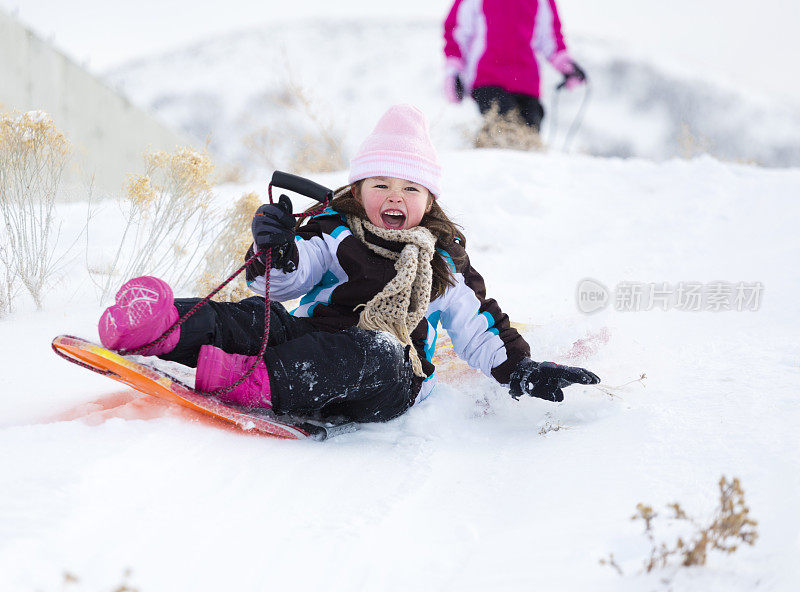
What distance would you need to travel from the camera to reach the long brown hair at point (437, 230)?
6.33 ft

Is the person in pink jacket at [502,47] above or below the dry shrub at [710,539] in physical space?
above

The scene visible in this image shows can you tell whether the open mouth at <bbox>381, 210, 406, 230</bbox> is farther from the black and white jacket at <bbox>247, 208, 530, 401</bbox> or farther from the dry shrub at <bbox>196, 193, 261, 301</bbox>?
the dry shrub at <bbox>196, 193, 261, 301</bbox>

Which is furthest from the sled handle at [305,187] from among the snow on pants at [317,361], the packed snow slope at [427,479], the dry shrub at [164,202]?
the dry shrub at [164,202]

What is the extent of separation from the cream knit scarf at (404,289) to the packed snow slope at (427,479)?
0.27m

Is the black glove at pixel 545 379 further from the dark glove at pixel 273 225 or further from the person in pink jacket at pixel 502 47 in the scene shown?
the person in pink jacket at pixel 502 47

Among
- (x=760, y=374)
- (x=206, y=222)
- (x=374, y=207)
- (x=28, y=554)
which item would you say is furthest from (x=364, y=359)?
(x=206, y=222)

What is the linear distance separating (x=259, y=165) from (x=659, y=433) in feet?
18.6

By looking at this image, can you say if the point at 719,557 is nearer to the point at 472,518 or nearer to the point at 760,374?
the point at 472,518

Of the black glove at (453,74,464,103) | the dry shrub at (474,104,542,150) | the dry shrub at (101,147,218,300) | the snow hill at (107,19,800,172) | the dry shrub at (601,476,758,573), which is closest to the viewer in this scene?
the dry shrub at (601,476,758,573)

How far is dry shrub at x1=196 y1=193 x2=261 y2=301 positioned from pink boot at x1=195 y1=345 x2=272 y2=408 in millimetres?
1224

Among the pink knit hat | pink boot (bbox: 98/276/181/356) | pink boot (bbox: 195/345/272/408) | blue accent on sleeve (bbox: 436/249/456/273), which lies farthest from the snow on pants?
the pink knit hat

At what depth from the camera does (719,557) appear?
3.24ft

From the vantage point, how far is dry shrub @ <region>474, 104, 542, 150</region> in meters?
5.75

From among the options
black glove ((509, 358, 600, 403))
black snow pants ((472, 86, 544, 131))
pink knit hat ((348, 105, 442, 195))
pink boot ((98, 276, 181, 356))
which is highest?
black snow pants ((472, 86, 544, 131))
